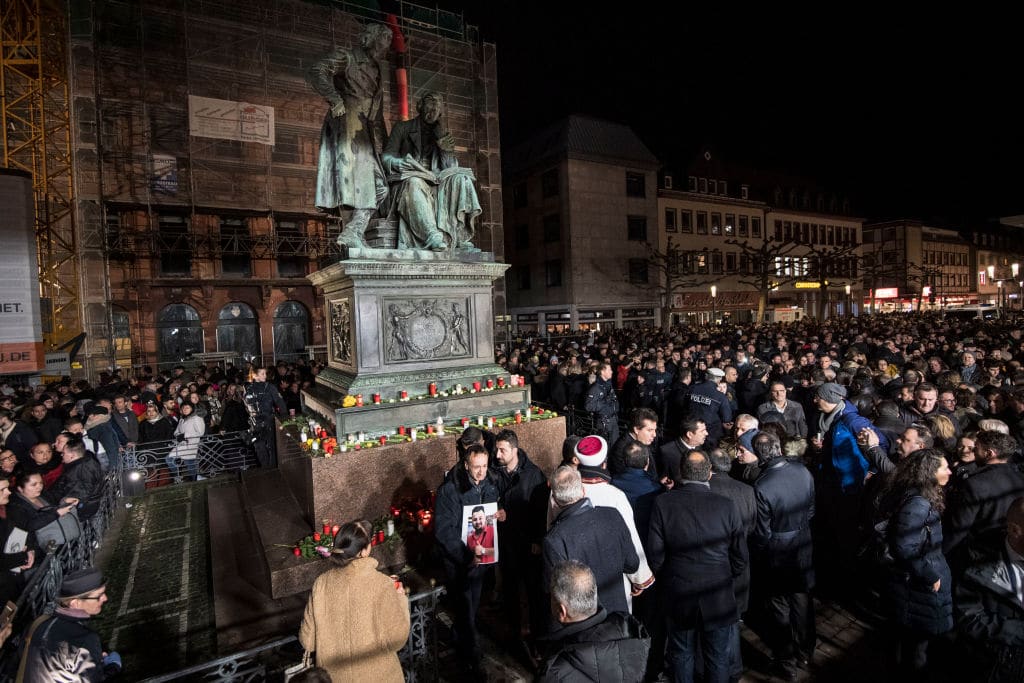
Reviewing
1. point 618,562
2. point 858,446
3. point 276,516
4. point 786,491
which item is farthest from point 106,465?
point 858,446

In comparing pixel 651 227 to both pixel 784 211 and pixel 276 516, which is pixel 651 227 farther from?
pixel 276 516

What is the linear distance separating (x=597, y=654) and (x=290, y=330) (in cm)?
2740

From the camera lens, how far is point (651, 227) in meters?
39.3

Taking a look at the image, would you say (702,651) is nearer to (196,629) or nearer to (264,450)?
(196,629)

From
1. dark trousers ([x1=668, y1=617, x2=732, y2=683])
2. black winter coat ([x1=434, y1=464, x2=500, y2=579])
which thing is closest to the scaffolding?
black winter coat ([x1=434, y1=464, x2=500, y2=579])

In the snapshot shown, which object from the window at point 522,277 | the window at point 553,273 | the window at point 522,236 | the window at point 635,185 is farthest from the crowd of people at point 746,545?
the window at point 635,185

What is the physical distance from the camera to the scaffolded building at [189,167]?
70.7 ft

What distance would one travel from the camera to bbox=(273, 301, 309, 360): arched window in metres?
26.8

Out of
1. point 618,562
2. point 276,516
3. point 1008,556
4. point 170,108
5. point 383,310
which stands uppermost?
point 170,108

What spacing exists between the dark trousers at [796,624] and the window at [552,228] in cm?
3341

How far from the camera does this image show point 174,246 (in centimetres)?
2339

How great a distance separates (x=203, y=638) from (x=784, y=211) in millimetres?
52893

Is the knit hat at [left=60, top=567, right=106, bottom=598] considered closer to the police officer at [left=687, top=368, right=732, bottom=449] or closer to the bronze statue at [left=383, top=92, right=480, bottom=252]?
the bronze statue at [left=383, top=92, right=480, bottom=252]

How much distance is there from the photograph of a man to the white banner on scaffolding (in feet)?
82.8
